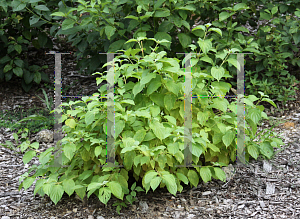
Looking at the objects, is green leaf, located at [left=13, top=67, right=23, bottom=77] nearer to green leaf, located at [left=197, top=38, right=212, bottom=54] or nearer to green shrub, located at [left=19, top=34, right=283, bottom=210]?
green shrub, located at [left=19, top=34, right=283, bottom=210]

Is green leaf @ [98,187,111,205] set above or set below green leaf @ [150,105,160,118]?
below

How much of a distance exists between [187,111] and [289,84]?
6.60 ft

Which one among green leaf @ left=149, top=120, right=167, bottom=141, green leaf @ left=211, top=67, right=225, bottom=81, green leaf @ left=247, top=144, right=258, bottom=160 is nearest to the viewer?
green leaf @ left=149, top=120, right=167, bottom=141

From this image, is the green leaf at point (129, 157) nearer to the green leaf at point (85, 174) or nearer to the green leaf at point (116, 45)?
the green leaf at point (85, 174)

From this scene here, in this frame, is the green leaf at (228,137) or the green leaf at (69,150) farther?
the green leaf at (228,137)

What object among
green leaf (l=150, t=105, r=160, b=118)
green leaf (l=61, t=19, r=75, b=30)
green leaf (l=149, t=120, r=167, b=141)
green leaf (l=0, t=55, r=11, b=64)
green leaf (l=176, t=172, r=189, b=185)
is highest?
green leaf (l=61, t=19, r=75, b=30)

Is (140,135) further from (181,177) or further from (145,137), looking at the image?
(181,177)

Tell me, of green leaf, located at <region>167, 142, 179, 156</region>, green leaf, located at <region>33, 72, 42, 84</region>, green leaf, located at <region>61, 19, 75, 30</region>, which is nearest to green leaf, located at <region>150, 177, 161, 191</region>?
green leaf, located at <region>167, 142, 179, 156</region>

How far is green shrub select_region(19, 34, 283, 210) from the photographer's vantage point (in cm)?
189

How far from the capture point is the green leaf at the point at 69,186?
198 centimetres

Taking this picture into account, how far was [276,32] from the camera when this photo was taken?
3.55 m

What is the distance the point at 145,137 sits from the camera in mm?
1968

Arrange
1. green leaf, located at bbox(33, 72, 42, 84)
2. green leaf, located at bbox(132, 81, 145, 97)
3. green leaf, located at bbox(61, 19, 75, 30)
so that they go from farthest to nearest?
green leaf, located at bbox(33, 72, 42, 84) < green leaf, located at bbox(61, 19, 75, 30) < green leaf, located at bbox(132, 81, 145, 97)

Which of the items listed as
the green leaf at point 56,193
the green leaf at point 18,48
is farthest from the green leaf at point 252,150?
the green leaf at point 18,48
